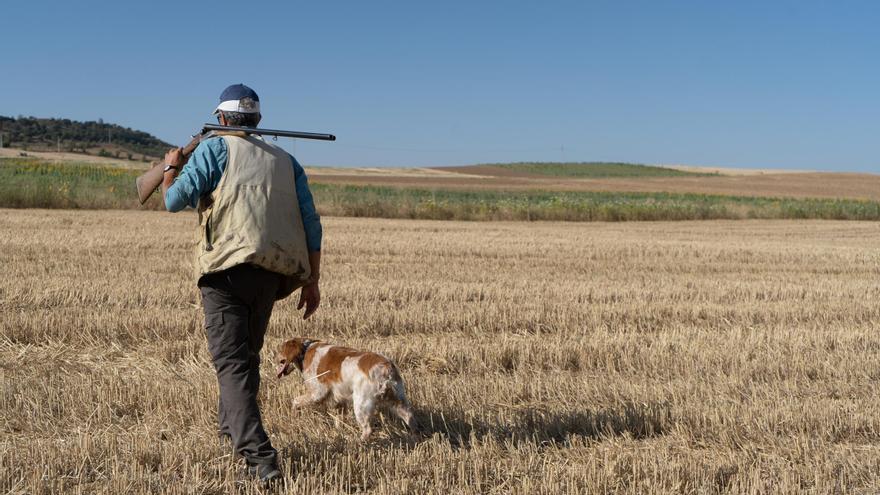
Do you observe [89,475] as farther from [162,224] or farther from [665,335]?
[162,224]

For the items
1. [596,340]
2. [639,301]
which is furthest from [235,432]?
[639,301]

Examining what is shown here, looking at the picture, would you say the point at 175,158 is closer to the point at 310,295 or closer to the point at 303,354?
the point at 310,295

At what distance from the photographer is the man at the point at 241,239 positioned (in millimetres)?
4129

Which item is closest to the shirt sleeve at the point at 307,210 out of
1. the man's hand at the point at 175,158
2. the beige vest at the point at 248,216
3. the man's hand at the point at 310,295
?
the beige vest at the point at 248,216

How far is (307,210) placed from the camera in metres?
4.48

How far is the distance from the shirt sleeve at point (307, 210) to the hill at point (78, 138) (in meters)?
61.6

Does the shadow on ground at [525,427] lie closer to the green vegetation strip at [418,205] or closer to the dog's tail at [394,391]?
the dog's tail at [394,391]

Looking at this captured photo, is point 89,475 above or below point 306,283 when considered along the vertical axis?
below

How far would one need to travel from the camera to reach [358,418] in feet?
16.1

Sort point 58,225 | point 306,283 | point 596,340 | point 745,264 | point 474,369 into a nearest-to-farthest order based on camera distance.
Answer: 1. point 306,283
2. point 474,369
3. point 596,340
4. point 745,264
5. point 58,225

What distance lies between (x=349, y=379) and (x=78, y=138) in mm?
69759

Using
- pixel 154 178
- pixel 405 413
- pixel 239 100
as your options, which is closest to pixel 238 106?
pixel 239 100

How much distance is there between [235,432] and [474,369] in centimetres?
296

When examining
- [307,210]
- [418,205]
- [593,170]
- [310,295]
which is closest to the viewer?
[307,210]
